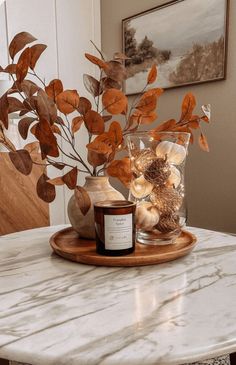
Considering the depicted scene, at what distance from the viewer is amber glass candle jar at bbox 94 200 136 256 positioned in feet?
2.24

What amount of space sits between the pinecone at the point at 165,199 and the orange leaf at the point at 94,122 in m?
0.20

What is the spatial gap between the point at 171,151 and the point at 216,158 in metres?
1.19

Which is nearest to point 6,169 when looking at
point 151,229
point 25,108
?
point 25,108

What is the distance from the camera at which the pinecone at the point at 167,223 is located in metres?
0.78

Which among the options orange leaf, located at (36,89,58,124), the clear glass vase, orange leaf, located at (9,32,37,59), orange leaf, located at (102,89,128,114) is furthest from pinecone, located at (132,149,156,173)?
orange leaf, located at (9,32,37,59)

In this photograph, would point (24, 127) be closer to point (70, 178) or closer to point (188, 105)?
point (70, 178)

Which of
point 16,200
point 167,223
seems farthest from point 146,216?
point 16,200

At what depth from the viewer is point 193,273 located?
650mm

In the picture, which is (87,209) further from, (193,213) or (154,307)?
(193,213)

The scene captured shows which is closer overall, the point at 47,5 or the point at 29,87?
the point at 29,87

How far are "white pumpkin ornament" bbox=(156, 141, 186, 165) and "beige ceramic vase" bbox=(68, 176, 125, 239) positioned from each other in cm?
17

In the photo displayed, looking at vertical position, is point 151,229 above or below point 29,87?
below

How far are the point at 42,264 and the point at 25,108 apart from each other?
0.35 meters

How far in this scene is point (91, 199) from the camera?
81 centimetres
